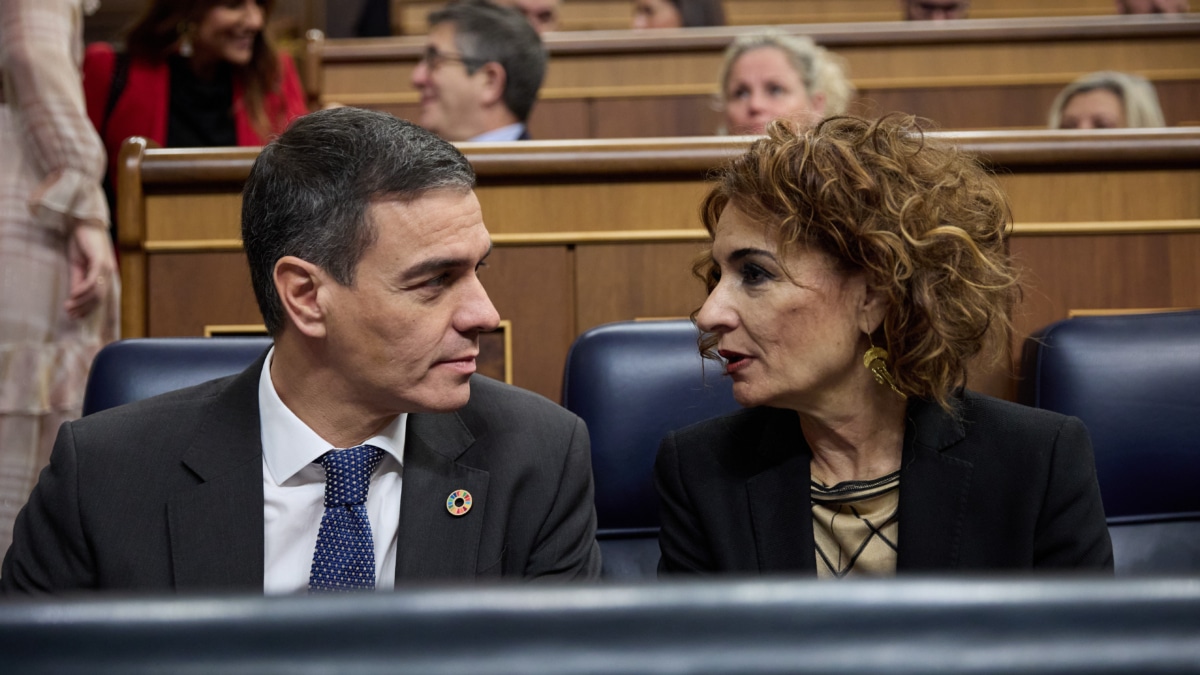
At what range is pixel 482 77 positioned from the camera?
8.67 feet

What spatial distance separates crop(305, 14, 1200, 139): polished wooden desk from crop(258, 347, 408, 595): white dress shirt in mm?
2414

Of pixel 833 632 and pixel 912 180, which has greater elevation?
pixel 912 180

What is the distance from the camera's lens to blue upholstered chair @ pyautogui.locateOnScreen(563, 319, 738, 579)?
1.45 meters

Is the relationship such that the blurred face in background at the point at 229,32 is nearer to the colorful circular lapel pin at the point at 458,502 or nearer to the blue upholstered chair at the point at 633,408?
the blue upholstered chair at the point at 633,408

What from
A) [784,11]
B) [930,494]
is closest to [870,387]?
[930,494]

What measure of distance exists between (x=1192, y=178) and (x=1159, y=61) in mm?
1882

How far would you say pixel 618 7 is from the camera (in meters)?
4.96

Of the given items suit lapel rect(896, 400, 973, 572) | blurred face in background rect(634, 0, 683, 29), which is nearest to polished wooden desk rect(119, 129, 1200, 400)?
suit lapel rect(896, 400, 973, 572)

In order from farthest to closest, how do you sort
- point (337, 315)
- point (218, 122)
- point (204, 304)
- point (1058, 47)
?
point (1058, 47)
point (218, 122)
point (204, 304)
point (337, 315)

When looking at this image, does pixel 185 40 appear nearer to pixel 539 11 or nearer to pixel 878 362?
pixel 539 11

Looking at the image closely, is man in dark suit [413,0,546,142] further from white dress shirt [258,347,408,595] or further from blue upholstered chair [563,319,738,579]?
white dress shirt [258,347,408,595]


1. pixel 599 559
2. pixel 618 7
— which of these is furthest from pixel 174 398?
pixel 618 7

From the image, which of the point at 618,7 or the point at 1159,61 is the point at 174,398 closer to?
the point at 1159,61

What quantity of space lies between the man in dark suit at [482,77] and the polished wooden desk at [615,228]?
2.50 ft
